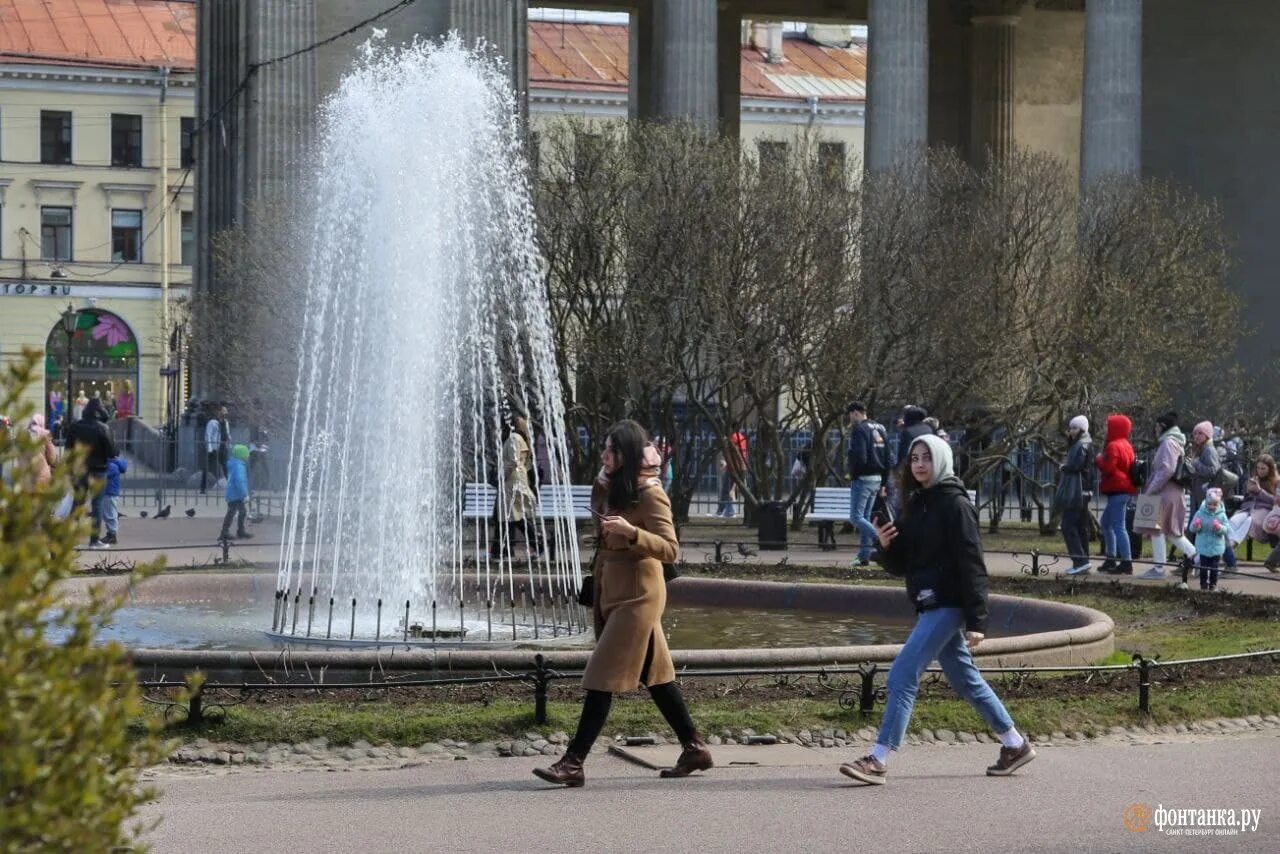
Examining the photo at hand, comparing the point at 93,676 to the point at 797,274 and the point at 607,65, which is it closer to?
the point at 797,274

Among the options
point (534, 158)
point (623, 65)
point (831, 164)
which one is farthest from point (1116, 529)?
point (623, 65)

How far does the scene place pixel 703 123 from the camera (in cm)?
4200

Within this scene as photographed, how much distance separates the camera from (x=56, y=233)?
262ft

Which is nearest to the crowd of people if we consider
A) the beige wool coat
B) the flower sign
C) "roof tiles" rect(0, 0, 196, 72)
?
the beige wool coat

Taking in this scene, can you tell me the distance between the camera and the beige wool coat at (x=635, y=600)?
970 cm

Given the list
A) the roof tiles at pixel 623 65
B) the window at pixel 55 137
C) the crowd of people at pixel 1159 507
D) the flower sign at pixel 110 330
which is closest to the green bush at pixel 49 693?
the crowd of people at pixel 1159 507

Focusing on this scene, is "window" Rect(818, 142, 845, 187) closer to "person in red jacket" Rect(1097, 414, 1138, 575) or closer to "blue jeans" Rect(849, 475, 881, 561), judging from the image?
"blue jeans" Rect(849, 475, 881, 561)

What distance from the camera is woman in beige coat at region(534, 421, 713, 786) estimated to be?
31.9ft

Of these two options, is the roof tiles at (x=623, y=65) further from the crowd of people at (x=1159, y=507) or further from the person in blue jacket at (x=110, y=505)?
the crowd of people at (x=1159, y=507)

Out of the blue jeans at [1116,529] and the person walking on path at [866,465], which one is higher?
the person walking on path at [866,465]

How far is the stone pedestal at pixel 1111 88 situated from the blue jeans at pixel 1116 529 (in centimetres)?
2253

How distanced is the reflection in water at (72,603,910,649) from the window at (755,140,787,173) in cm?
1560

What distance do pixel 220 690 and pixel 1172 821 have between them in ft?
17.7

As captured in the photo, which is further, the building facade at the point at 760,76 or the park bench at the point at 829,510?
the building facade at the point at 760,76
